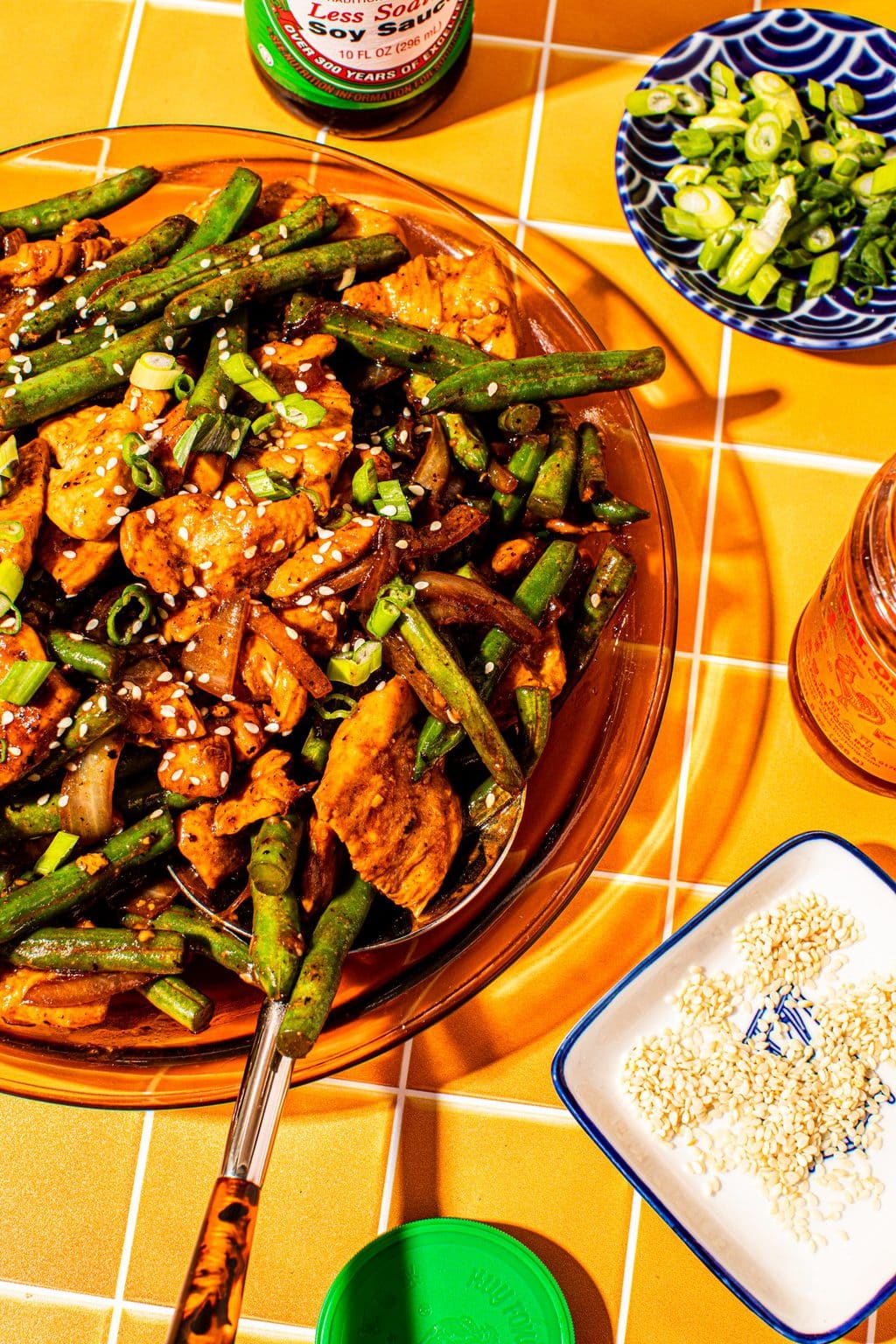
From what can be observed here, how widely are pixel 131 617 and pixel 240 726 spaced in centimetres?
28

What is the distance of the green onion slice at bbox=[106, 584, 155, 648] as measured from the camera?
190 cm

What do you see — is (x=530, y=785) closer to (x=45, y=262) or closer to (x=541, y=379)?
(x=541, y=379)

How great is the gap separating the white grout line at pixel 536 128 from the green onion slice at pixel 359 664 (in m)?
1.27

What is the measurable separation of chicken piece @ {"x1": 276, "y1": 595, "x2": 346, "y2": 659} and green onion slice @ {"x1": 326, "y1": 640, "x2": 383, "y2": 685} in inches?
1.5

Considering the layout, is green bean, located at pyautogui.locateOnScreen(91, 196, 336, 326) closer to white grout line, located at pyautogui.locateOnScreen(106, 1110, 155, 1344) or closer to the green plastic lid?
white grout line, located at pyautogui.locateOnScreen(106, 1110, 155, 1344)

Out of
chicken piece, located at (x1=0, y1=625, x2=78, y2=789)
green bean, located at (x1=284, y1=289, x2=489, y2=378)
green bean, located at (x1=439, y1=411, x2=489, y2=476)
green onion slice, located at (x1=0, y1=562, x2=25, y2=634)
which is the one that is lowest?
chicken piece, located at (x1=0, y1=625, x2=78, y2=789)

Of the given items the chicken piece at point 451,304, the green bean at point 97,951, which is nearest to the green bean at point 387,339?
the chicken piece at point 451,304

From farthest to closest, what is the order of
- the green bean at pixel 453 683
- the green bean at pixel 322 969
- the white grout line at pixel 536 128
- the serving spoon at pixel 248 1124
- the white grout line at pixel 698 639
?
1. the white grout line at pixel 536 128
2. the white grout line at pixel 698 639
3. the green bean at pixel 453 683
4. the green bean at pixel 322 969
5. the serving spoon at pixel 248 1124

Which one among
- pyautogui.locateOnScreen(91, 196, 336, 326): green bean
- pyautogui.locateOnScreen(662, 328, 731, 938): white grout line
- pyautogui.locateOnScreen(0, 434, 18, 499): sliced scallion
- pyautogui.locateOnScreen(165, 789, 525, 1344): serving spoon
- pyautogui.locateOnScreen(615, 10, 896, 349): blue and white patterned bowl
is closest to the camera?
pyautogui.locateOnScreen(165, 789, 525, 1344): serving spoon

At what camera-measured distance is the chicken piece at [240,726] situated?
1.92 meters

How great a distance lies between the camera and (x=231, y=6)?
279 centimetres

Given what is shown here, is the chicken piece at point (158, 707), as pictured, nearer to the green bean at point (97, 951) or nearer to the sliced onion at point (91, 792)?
the sliced onion at point (91, 792)

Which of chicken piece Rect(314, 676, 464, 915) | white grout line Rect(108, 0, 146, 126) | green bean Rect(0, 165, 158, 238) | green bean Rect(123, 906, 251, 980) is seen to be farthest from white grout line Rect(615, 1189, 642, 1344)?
white grout line Rect(108, 0, 146, 126)

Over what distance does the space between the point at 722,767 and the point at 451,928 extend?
76cm
